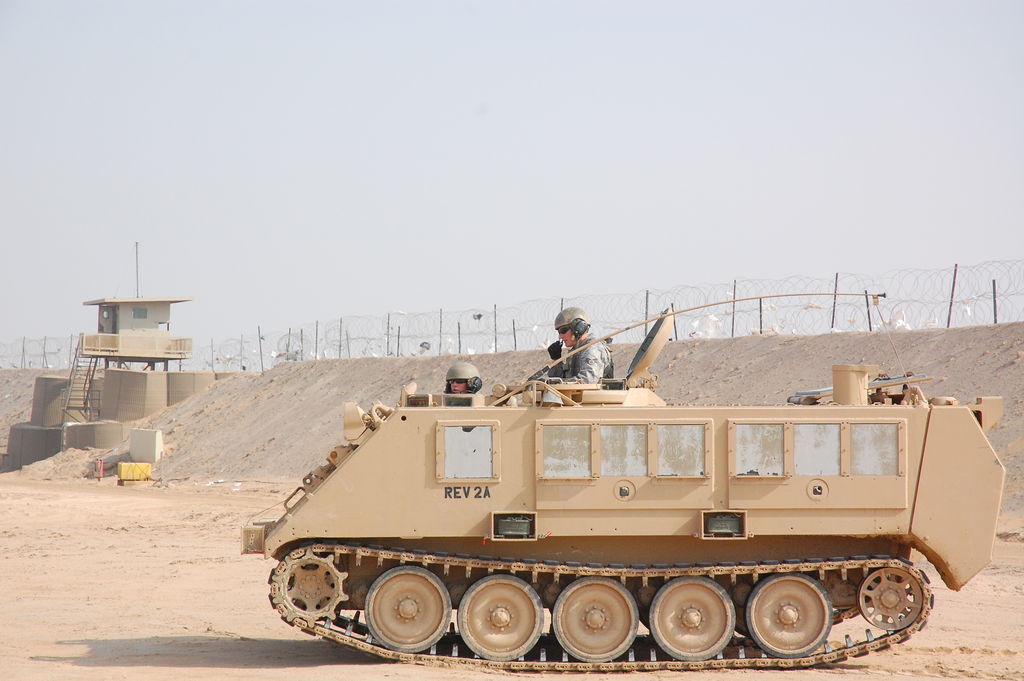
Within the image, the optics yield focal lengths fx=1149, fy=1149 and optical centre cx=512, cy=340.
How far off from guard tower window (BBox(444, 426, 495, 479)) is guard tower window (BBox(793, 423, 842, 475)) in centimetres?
297

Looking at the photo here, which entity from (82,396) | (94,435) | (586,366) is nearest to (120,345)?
(82,396)

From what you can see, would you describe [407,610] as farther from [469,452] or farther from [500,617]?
[469,452]

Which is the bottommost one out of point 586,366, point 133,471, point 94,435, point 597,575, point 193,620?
point 193,620

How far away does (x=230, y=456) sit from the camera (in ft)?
141

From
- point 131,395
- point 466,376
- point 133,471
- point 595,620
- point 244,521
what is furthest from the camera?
point 131,395

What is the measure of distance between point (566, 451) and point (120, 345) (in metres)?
48.8

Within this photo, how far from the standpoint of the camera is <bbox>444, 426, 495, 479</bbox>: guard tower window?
1119 centimetres

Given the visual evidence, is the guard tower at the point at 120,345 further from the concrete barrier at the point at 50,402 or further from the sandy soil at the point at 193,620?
the sandy soil at the point at 193,620

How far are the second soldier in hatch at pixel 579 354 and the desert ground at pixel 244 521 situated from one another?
3309 mm

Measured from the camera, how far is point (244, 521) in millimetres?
27125

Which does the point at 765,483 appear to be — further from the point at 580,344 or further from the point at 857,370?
the point at 580,344

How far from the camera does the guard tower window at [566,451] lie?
36.4ft

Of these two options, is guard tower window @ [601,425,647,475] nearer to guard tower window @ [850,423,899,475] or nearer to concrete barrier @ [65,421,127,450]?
guard tower window @ [850,423,899,475]

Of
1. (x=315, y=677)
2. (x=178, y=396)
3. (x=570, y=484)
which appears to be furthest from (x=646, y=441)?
(x=178, y=396)
